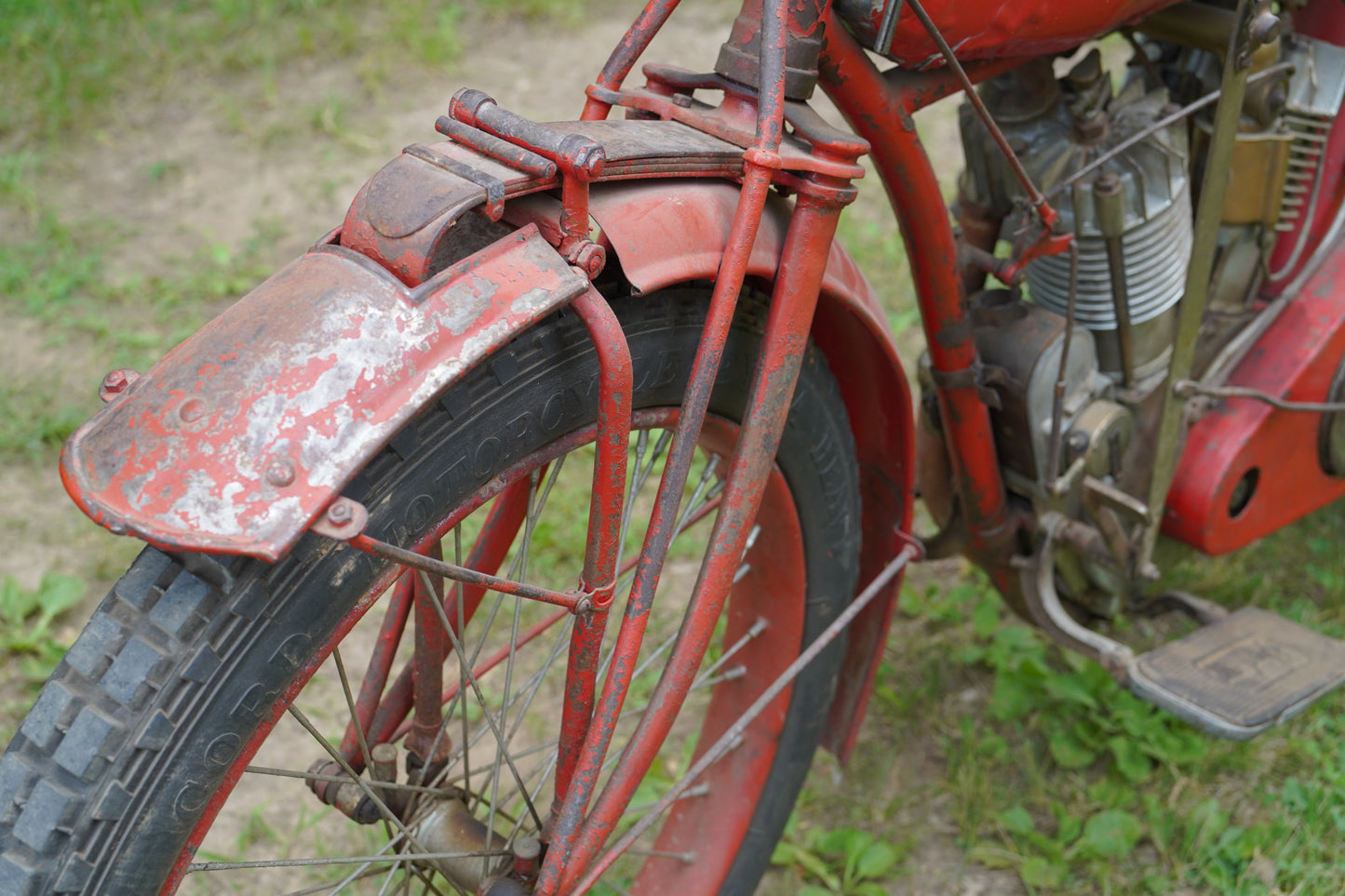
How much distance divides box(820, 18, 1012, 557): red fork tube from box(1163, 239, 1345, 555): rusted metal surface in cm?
33

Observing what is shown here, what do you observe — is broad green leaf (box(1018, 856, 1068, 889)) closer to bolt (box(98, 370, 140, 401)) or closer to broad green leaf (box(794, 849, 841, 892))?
broad green leaf (box(794, 849, 841, 892))

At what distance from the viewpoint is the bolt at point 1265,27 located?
150 cm

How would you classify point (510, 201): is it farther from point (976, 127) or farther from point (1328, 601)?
point (1328, 601)

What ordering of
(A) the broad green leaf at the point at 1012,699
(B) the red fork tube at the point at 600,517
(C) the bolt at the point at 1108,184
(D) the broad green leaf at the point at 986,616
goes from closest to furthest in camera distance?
(B) the red fork tube at the point at 600,517 → (C) the bolt at the point at 1108,184 → (A) the broad green leaf at the point at 1012,699 → (D) the broad green leaf at the point at 986,616

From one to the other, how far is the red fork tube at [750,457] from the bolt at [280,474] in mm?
478

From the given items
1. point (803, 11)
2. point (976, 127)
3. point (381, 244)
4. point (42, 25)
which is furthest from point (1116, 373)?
point (42, 25)

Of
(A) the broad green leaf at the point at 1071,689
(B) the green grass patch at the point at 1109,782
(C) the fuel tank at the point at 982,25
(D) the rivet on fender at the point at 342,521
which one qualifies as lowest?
(B) the green grass patch at the point at 1109,782

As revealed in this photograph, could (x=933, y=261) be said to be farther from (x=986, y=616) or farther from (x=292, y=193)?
(x=292, y=193)

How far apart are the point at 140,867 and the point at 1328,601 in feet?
7.47

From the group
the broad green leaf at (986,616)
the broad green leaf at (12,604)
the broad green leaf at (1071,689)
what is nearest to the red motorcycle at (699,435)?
the broad green leaf at (1071,689)

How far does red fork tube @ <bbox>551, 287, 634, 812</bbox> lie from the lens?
1.05 metres

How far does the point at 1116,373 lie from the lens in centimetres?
185

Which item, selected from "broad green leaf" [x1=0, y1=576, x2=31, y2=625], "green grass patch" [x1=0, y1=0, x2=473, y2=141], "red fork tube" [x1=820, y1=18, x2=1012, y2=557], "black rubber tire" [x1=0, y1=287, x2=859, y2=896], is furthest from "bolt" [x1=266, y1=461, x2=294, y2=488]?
"green grass patch" [x1=0, y1=0, x2=473, y2=141]

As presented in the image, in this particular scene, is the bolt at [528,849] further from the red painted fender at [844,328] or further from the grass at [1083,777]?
the grass at [1083,777]
